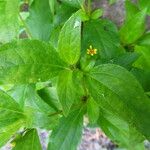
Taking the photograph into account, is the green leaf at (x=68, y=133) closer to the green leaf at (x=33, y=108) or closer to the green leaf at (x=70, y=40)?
the green leaf at (x=33, y=108)

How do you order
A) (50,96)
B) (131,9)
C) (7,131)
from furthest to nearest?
1. (131,9)
2. (50,96)
3. (7,131)

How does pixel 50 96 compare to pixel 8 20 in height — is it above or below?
below

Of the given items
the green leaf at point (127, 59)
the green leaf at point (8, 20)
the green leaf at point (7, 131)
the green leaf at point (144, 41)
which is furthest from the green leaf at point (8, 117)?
the green leaf at point (144, 41)

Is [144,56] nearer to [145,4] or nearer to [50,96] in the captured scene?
[145,4]

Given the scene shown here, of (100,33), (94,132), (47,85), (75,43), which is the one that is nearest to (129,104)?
(75,43)

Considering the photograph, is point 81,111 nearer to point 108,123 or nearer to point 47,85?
point 108,123

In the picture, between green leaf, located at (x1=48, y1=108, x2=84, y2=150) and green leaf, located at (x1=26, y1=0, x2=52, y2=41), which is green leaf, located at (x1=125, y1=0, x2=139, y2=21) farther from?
green leaf, located at (x1=48, y1=108, x2=84, y2=150)

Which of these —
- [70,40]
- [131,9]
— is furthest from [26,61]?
[131,9]
